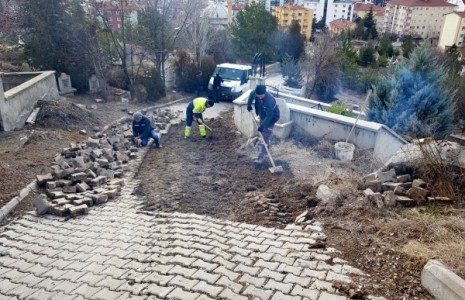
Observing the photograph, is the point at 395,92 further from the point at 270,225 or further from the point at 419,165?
the point at 270,225

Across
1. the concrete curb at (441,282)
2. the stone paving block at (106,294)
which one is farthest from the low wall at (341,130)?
the stone paving block at (106,294)

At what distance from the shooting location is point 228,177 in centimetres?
773

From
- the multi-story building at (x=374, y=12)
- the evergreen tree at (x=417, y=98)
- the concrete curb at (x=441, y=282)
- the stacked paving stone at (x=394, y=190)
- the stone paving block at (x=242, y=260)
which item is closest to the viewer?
the concrete curb at (x=441, y=282)

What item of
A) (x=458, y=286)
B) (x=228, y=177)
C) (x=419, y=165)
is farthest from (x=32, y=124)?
(x=458, y=286)

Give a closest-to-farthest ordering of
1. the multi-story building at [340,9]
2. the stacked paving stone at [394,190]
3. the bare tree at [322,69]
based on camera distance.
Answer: the stacked paving stone at [394,190]
the bare tree at [322,69]
the multi-story building at [340,9]

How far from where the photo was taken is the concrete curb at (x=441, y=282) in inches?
126

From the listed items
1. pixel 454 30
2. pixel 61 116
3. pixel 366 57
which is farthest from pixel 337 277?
pixel 454 30

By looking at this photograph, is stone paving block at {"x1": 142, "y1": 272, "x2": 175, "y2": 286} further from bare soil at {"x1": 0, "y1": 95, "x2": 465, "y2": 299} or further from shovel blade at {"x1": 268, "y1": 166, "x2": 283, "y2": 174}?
shovel blade at {"x1": 268, "y1": 166, "x2": 283, "y2": 174}

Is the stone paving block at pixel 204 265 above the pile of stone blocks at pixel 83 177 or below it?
above

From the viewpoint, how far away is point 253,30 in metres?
26.0

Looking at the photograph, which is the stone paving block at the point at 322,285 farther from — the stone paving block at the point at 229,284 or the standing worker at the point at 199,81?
the standing worker at the point at 199,81

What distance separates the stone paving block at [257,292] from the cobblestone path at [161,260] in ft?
0.03

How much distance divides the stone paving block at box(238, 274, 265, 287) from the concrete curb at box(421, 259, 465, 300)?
1.63m

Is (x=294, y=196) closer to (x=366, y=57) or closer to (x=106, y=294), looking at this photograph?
(x=106, y=294)
